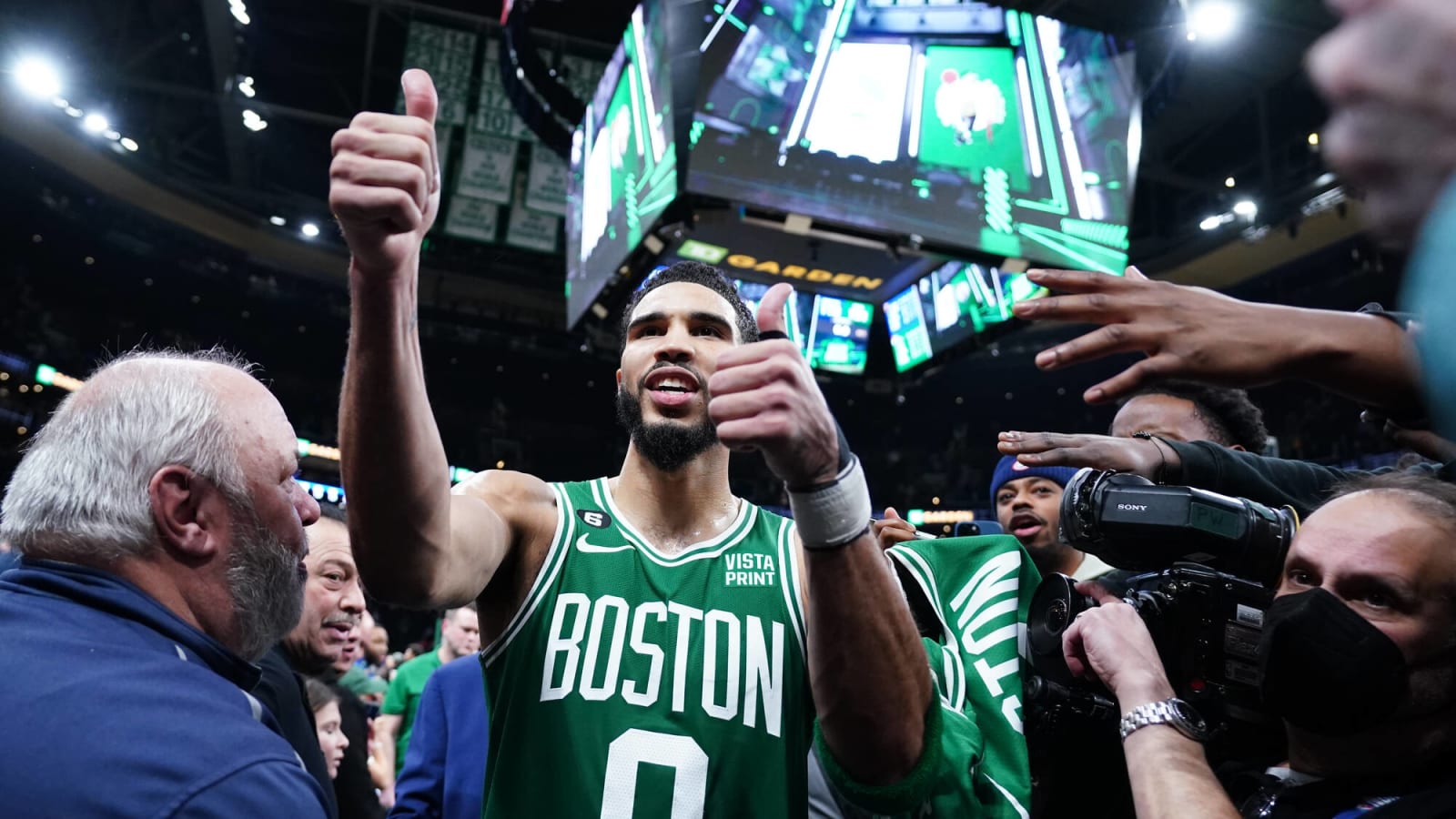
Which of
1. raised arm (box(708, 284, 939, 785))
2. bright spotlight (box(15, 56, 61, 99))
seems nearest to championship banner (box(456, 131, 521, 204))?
bright spotlight (box(15, 56, 61, 99))

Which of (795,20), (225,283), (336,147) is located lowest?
(336,147)

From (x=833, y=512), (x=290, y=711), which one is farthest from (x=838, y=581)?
(x=290, y=711)

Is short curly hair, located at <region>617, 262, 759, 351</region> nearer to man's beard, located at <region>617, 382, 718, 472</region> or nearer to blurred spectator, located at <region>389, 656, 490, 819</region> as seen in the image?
man's beard, located at <region>617, 382, 718, 472</region>

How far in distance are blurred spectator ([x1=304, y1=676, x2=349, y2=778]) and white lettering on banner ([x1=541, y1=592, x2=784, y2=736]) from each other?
7.07ft

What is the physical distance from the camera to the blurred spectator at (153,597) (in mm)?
1177

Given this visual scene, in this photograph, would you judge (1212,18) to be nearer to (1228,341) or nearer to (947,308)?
(947,308)

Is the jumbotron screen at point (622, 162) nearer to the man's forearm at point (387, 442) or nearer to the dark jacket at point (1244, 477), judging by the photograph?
the dark jacket at point (1244, 477)

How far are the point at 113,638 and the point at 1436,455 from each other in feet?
6.59

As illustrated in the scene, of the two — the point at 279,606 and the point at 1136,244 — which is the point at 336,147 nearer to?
the point at 279,606

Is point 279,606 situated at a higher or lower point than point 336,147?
lower

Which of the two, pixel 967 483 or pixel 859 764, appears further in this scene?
pixel 967 483

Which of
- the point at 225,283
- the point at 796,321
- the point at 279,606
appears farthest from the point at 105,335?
the point at 279,606

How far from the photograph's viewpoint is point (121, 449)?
4.99ft

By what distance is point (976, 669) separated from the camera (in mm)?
2012
